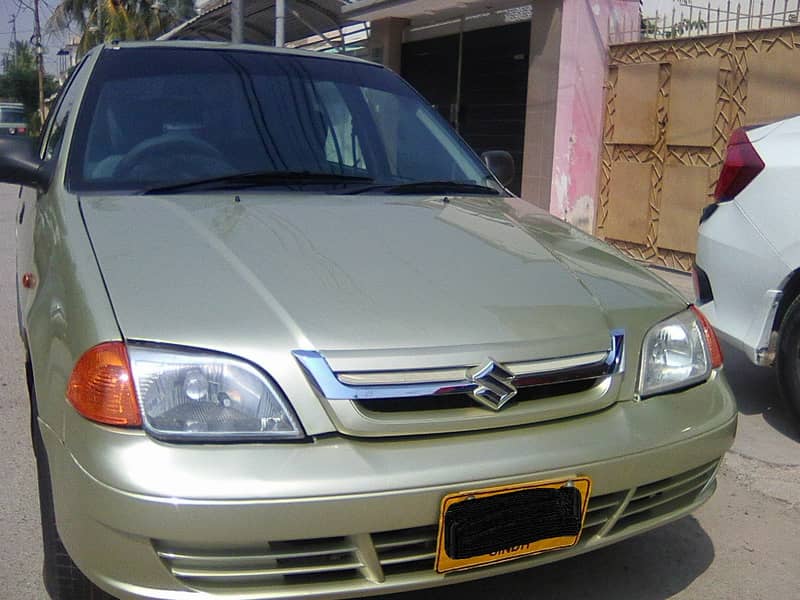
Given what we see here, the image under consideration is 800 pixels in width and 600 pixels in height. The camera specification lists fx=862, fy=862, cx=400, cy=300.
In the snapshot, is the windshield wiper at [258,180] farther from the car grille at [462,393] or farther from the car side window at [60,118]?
the car grille at [462,393]

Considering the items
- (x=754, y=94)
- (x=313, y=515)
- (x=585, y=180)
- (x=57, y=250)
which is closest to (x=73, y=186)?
(x=57, y=250)

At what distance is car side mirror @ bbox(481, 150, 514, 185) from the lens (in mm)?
3791

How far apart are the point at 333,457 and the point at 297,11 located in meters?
11.6

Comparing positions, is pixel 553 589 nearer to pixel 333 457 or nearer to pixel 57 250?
pixel 333 457

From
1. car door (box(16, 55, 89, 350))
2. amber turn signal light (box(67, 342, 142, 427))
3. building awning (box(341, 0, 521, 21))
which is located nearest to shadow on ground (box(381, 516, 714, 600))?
amber turn signal light (box(67, 342, 142, 427))

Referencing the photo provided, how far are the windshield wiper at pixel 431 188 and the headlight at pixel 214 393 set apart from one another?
1.26 m

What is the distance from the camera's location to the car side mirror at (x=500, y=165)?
3.79 meters

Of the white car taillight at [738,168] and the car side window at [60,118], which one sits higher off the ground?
the car side window at [60,118]

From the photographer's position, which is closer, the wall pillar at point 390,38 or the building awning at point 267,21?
the building awning at point 267,21

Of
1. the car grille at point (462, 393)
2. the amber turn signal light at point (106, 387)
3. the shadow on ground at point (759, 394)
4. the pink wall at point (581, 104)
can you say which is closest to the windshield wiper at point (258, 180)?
the amber turn signal light at point (106, 387)

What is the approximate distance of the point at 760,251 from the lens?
154 inches

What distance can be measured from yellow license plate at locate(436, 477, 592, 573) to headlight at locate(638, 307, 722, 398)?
0.40 meters

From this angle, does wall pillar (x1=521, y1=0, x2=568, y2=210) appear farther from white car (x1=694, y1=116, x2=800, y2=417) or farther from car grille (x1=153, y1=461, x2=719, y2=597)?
car grille (x1=153, y1=461, x2=719, y2=597)

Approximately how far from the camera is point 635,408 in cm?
230
